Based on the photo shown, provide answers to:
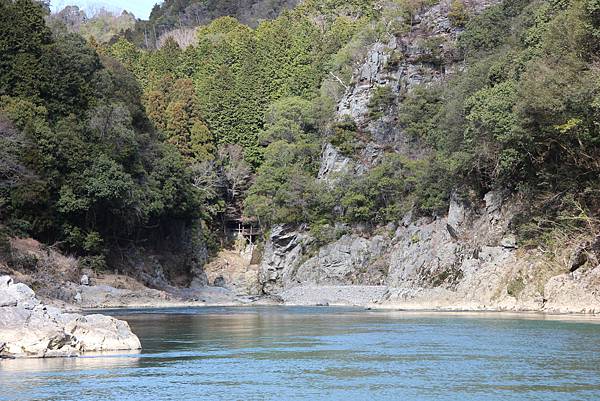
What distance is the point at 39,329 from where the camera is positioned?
101 feet

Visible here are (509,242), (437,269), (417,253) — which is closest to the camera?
(509,242)

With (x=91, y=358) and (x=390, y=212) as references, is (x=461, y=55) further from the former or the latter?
(x=91, y=358)

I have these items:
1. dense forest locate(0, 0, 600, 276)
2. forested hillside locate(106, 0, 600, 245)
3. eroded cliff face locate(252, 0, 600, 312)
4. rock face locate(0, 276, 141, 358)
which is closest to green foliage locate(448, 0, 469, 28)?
forested hillside locate(106, 0, 600, 245)

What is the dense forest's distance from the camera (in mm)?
54250

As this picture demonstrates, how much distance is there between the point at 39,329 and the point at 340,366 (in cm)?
979

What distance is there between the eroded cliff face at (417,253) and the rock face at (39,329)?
27.0 meters

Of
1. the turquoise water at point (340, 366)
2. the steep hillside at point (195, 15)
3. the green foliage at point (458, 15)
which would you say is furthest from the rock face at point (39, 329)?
the steep hillside at point (195, 15)

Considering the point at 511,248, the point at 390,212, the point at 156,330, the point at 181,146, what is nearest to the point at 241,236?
the point at 181,146

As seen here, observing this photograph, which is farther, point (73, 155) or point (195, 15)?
point (195, 15)

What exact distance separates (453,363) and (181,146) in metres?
80.4

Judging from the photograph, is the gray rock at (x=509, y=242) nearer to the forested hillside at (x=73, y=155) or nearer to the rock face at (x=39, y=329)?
the forested hillside at (x=73, y=155)

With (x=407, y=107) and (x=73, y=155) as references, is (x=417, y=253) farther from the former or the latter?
(x=73, y=155)

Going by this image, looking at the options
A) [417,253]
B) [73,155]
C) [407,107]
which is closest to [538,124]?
[417,253]

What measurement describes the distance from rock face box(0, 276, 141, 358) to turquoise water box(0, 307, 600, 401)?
1.93 ft
